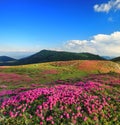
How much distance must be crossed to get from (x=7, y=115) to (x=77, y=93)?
5.93 metres

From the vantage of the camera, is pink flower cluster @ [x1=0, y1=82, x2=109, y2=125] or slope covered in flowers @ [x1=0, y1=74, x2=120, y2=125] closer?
slope covered in flowers @ [x1=0, y1=74, x2=120, y2=125]

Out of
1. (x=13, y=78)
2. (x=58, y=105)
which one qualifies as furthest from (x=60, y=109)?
(x=13, y=78)

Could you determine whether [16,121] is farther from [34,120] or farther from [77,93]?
[77,93]

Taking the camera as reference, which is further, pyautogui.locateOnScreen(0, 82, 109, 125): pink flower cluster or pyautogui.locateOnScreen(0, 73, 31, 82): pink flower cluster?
pyautogui.locateOnScreen(0, 73, 31, 82): pink flower cluster

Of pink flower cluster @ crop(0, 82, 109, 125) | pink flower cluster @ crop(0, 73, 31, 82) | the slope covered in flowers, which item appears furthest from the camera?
pink flower cluster @ crop(0, 73, 31, 82)

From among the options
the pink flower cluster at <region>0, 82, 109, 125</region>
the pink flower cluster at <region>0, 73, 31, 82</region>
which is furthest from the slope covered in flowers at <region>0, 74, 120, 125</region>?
the pink flower cluster at <region>0, 73, 31, 82</region>

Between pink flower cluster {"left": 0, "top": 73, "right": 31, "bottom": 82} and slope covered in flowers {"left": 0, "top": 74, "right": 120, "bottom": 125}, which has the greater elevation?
slope covered in flowers {"left": 0, "top": 74, "right": 120, "bottom": 125}

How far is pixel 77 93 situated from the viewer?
17719 millimetres

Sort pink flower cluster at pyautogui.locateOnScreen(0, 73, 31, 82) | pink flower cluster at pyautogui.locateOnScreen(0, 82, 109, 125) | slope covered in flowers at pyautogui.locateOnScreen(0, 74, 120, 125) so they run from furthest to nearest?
1. pink flower cluster at pyautogui.locateOnScreen(0, 73, 31, 82)
2. pink flower cluster at pyautogui.locateOnScreen(0, 82, 109, 125)
3. slope covered in flowers at pyautogui.locateOnScreen(0, 74, 120, 125)

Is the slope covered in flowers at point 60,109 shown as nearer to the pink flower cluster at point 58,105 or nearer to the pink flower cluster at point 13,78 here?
the pink flower cluster at point 58,105

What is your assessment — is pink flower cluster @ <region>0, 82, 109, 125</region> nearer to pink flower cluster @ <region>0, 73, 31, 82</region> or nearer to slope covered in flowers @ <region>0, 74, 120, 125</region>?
slope covered in flowers @ <region>0, 74, 120, 125</region>

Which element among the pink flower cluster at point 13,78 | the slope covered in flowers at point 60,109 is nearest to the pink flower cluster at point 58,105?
the slope covered in flowers at point 60,109

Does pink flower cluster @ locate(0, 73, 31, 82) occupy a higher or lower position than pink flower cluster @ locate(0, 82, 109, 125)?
lower

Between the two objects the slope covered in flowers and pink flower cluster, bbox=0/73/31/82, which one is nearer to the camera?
the slope covered in flowers
